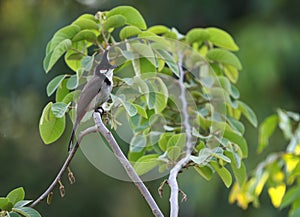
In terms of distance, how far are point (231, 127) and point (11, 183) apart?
3226 millimetres

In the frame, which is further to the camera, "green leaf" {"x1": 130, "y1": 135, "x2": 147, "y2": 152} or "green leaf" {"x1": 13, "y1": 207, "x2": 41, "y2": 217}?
"green leaf" {"x1": 130, "y1": 135, "x2": 147, "y2": 152}

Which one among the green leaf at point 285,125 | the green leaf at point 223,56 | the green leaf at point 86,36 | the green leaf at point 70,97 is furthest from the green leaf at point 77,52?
the green leaf at point 285,125

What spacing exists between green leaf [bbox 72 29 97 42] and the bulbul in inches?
4.4

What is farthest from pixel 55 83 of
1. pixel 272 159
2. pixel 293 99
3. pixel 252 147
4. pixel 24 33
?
pixel 24 33

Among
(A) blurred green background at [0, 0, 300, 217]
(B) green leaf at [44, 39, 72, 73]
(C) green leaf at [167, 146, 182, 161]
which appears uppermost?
(B) green leaf at [44, 39, 72, 73]

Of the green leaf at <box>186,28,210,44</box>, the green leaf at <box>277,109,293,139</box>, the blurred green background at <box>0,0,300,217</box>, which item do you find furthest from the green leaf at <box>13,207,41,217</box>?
the blurred green background at <box>0,0,300,217</box>

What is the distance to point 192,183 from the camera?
3.63 meters

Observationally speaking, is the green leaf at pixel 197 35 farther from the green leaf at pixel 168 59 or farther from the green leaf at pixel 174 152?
the green leaf at pixel 174 152

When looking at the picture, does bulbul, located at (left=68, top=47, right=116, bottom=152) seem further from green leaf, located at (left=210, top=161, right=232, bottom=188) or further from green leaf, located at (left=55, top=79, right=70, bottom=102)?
green leaf, located at (left=210, top=161, right=232, bottom=188)

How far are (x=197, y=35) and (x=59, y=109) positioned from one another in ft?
1.35

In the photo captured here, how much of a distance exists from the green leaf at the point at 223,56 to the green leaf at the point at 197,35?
3 cm

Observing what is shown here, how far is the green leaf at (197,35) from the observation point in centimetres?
113

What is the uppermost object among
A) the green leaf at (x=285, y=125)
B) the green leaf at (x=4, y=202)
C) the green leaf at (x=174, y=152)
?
the green leaf at (x=4, y=202)

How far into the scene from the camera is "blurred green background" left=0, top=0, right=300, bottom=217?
369cm
